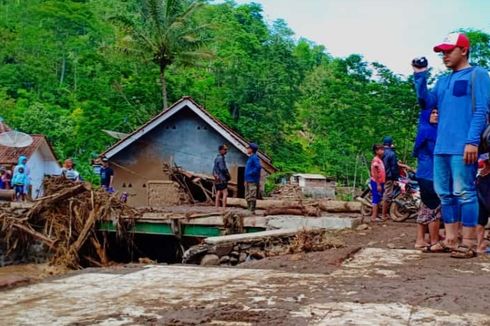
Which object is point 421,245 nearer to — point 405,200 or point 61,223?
point 405,200

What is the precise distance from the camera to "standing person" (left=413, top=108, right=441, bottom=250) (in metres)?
6.36

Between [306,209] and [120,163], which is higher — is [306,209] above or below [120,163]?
below

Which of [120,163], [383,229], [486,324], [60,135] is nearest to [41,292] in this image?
[486,324]

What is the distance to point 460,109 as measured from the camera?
5570 mm

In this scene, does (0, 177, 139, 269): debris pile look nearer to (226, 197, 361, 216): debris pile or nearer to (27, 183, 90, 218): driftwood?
(27, 183, 90, 218): driftwood

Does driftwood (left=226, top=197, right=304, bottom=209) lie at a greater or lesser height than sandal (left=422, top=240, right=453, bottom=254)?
greater

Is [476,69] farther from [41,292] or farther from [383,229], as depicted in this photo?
[383,229]

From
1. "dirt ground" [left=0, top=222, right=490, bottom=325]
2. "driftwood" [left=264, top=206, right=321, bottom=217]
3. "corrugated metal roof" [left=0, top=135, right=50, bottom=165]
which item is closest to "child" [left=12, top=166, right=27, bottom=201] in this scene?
"driftwood" [left=264, top=206, right=321, bottom=217]

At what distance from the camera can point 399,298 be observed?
12.0ft

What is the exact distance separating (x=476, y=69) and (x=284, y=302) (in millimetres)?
3210

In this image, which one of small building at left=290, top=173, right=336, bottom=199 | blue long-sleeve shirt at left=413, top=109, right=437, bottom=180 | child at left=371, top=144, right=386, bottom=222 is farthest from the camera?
small building at left=290, top=173, right=336, bottom=199

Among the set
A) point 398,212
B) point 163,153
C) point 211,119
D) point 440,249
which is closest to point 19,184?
point 163,153

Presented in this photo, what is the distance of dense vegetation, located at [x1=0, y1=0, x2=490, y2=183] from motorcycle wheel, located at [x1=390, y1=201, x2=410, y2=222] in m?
13.5

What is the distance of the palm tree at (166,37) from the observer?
1243 inches
